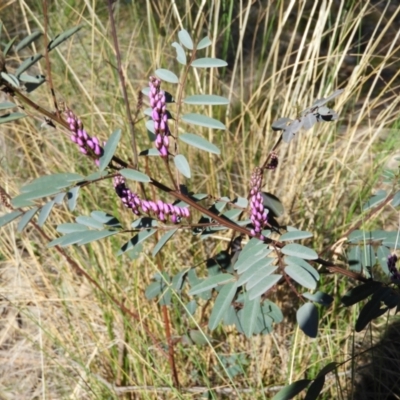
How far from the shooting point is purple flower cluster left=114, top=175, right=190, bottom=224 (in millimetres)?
1215

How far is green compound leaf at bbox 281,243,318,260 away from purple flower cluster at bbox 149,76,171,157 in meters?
0.26

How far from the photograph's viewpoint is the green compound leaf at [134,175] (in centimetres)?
110

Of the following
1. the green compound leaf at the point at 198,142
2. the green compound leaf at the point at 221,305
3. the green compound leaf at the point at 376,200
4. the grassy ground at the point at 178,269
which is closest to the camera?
the green compound leaf at the point at 198,142

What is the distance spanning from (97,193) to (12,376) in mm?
606

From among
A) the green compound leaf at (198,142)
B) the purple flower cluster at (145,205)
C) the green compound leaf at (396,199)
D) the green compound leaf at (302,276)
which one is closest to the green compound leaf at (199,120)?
the green compound leaf at (198,142)

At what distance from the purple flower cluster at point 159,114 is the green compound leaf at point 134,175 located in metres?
0.06

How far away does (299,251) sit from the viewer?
3.80 ft

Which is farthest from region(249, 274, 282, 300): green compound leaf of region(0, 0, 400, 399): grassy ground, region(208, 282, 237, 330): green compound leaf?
region(0, 0, 400, 399): grassy ground

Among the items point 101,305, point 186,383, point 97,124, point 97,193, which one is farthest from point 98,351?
point 97,124

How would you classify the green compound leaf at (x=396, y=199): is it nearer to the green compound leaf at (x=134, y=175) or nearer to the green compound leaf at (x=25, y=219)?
the green compound leaf at (x=134, y=175)

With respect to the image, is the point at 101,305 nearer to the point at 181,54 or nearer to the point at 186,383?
the point at 186,383

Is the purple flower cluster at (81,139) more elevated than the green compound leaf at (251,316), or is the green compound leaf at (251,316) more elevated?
the purple flower cluster at (81,139)

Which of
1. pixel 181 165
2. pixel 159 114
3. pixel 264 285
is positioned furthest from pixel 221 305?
pixel 159 114

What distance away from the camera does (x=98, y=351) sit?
194cm
